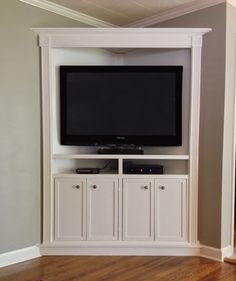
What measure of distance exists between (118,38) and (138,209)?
65.5 inches

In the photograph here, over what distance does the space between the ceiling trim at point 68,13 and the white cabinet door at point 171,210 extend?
1.82 m

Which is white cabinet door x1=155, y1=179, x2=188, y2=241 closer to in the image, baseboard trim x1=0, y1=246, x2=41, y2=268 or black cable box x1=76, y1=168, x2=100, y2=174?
black cable box x1=76, y1=168, x2=100, y2=174

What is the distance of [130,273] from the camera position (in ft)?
9.86

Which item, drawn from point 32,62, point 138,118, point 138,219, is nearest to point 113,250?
point 138,219

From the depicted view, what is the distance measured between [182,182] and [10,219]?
1650 mm

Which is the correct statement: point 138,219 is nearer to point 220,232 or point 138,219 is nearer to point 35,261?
point 220,232

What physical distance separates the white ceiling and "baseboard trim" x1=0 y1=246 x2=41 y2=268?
237 centimetres

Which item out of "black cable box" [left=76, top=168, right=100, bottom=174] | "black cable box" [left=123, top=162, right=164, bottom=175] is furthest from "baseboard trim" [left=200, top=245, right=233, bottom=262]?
"black cable box" [left=76, top=168, right=100, bottom=174]

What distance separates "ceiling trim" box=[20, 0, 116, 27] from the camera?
335cm

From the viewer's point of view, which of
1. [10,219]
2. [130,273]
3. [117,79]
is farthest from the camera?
[117,79]

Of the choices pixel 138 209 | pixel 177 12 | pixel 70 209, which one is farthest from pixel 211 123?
pixel 70 209

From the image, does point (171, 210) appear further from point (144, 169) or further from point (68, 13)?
point (68, 13)

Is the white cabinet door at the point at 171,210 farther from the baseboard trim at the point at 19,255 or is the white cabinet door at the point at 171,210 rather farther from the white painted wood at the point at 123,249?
the baseboard trim at the point at 19,255

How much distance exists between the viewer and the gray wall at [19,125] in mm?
3170
